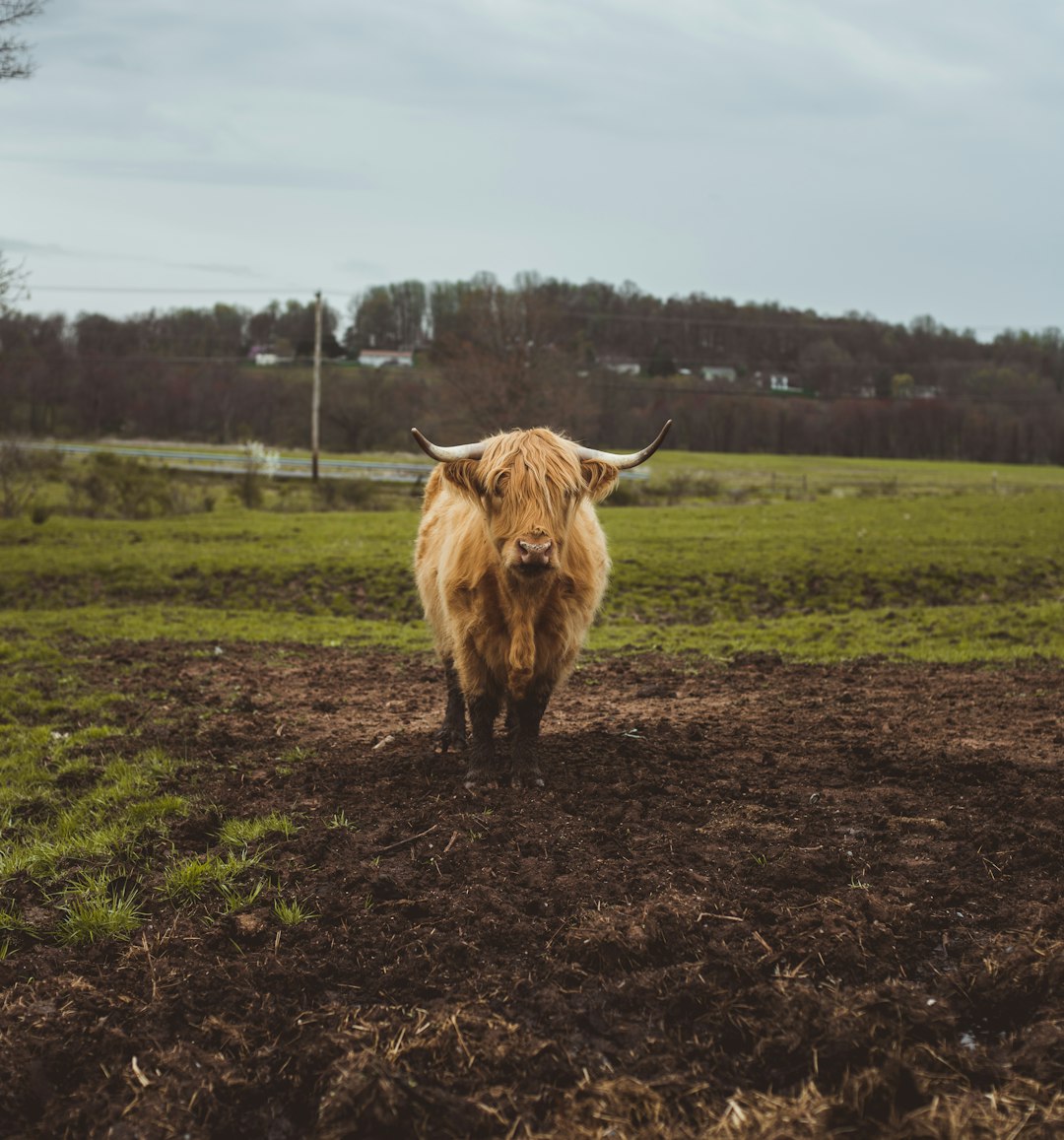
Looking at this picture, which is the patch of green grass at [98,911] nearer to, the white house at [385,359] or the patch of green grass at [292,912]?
the patch of green grass at [292,912]

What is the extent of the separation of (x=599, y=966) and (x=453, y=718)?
3466 millimetres

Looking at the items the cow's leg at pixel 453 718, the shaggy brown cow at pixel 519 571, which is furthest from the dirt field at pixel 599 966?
the shaggy brown cow at pixel 519 571

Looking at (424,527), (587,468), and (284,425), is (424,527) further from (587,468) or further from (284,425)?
(284,425)

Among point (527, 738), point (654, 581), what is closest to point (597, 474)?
point (527, 738)

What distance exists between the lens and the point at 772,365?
7250 cm

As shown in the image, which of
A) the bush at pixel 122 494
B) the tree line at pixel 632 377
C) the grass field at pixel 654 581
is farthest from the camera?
the tree line at pixel 632 377

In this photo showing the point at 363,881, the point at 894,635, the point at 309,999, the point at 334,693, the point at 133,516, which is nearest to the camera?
the point at 309,999

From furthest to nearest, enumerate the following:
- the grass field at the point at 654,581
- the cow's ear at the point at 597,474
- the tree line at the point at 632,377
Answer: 1. the tree line at the point at 632,377
2. the grass field at the point at 654,581
3. the cow's ear at the point at 597,474

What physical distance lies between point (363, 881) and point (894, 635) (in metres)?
9.27

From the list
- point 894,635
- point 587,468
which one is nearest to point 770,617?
point 894,635

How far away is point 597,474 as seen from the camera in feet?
19.4

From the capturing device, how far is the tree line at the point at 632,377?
2519 inches

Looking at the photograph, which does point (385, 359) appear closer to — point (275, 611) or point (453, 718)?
point (275, 611)

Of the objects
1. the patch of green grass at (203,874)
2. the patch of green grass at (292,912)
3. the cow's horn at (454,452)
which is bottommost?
the patch of green grass at (203,874)
